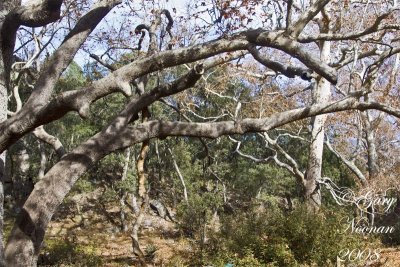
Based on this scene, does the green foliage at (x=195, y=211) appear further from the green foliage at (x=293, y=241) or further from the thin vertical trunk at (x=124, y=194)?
the green foliage at (x=293, y=241)

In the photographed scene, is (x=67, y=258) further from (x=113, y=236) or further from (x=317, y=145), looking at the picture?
(x=113, y=236)

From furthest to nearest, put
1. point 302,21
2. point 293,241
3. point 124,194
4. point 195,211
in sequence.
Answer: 1. point 124,194
2. point 195,211
3. point 293,241
4. point 302,21

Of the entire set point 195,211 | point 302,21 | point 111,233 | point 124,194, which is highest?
point 302,21

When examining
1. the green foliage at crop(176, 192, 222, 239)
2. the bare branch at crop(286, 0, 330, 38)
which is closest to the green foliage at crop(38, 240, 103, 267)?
the green foliage at crop(176, 192, 222, 239)

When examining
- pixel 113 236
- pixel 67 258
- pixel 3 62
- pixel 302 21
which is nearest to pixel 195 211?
pixel 113 236

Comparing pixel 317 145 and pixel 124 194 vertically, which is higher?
pixel 317 145

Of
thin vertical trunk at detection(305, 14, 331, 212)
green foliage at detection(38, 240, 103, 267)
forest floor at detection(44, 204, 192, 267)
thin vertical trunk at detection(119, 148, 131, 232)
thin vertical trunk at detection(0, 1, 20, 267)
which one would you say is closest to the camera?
thin vertical trunk at detection(0, 1, 20, 267)

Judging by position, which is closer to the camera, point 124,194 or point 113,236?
point 113,236

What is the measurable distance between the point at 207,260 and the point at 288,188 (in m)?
17.5

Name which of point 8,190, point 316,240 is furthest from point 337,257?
point 8,190

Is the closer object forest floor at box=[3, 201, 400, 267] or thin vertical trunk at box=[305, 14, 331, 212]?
thin vertical trunk at box=[305, 14, 331, 212]

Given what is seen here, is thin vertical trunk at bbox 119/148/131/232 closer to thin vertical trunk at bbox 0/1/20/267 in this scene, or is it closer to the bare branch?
thin vertical trunk at bbox 0/1/20/267

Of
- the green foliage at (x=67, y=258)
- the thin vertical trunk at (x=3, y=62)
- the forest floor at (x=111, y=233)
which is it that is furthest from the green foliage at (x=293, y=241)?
the forest floor at (x=111, y=233)

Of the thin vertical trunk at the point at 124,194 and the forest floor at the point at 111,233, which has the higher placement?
the thin vertical trunk at the point at 124,194
